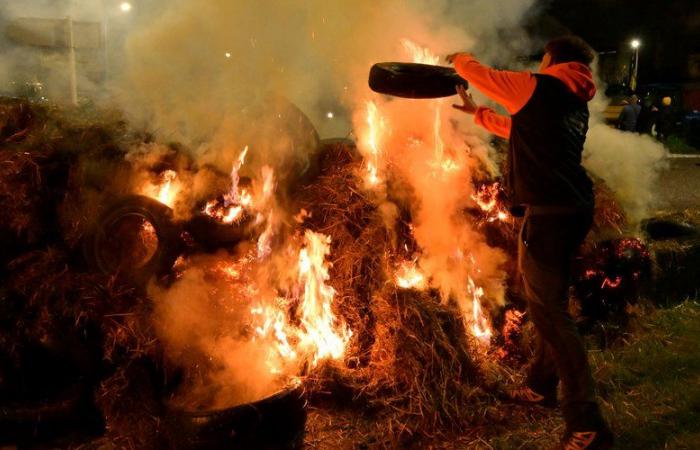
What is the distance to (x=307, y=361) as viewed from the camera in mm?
3943

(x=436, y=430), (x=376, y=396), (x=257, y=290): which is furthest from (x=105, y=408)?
(x=436, y=430)

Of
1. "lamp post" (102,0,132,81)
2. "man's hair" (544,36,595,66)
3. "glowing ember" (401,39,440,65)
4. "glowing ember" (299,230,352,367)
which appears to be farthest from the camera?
"lamp post" (102,0,132,81)

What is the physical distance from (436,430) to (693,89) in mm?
28579

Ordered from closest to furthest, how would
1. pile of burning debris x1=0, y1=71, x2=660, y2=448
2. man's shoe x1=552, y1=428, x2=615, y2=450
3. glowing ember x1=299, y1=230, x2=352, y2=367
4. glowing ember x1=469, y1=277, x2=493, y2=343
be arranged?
man's shoe x1=552, y1=428, x2=615, y2=450
pile of burning debris x1=0, y1=71, x2=660, y2=448
glowing ember x1=299, y1=230, x2=352, y2=367
glowing ember x1=469, y1=277, x2=493, y2=343

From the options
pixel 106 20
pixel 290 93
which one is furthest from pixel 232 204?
pixel 106 20

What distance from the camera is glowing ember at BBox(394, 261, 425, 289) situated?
4246 millimetres

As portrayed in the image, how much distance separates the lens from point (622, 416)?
Answer: 3.41m

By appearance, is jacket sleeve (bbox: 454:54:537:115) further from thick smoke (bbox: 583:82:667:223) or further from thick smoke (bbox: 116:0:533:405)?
thick smoke (bbox: 583:82:667:223)

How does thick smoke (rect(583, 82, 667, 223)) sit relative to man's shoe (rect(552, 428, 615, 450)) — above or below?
above

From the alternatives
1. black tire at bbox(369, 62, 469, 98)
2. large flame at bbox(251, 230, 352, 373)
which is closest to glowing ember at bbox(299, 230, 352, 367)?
large flame at bbox(251, 230, 352, 373)

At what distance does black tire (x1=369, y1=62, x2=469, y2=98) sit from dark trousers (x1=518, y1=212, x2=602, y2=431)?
145cm

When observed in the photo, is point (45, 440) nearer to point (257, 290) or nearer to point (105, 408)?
point (105, 408)

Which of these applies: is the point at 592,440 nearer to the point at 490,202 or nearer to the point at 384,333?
the point at 384,333

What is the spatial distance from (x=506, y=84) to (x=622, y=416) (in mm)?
2292
